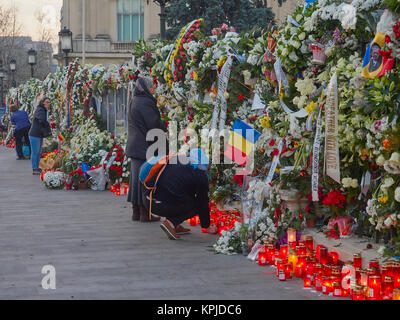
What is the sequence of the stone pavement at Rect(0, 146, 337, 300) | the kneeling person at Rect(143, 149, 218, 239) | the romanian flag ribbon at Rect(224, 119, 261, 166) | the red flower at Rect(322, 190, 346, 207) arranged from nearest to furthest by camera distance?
the stone pavement at Rect(0, 146, 337, 300) → the red flower at Rect(322, 190, 346, 207) → the kneeling person at Rect(143, 149, 218, 239) → the romanian flag ribbon at Rect(224, 119, 261, 166)

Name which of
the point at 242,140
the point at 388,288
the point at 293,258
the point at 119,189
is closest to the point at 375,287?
the point at 388,288

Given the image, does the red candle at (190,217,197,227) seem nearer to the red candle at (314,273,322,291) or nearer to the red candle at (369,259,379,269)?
the red candle at (314,273,322,291)

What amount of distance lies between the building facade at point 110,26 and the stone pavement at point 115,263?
32.7m

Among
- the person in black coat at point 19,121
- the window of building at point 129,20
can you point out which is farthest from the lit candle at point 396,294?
the window of building at point 129,20

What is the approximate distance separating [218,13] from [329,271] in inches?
665

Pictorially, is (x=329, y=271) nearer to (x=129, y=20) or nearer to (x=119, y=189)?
(x=119, y=189)

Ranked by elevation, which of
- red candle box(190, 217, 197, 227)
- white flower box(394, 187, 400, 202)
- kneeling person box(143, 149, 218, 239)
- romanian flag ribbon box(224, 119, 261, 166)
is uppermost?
romanian flag ribbon box(224, 119, 261, 166)

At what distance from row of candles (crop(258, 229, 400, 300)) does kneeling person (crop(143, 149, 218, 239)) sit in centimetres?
137

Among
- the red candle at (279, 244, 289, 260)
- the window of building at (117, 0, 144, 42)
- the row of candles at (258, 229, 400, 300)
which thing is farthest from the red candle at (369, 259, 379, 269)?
the window of building at (117, 0, 144, 42)

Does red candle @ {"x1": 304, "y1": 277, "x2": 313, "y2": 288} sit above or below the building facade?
below

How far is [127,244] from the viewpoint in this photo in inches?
334

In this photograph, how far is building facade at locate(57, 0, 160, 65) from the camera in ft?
142
